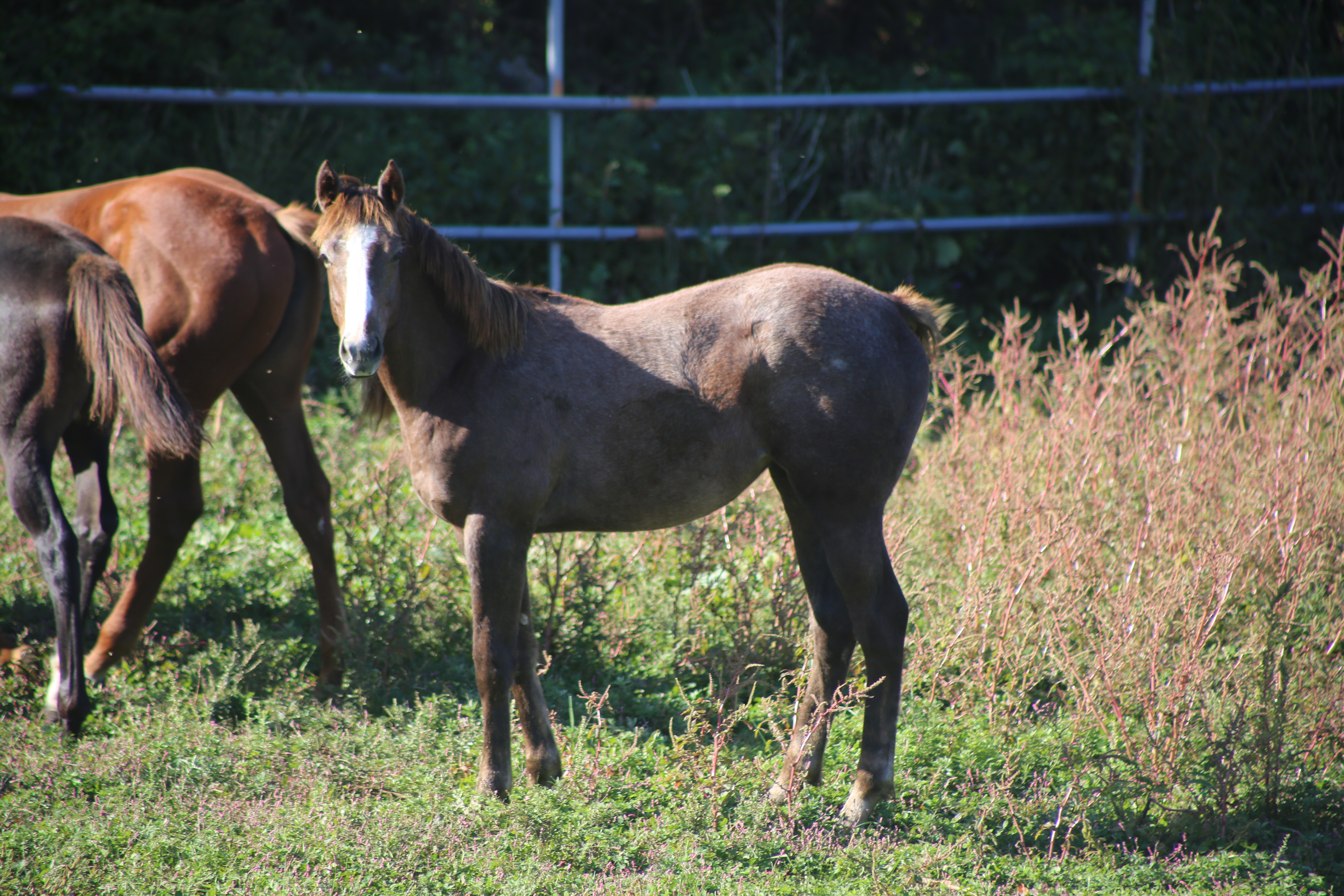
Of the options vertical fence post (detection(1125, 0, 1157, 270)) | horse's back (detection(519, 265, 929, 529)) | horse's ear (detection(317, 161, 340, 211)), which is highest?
vertical fence post (detection(1125, 0, 1157, 270))

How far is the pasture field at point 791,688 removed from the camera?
3.18m

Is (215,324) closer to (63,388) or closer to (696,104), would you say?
(63,388)

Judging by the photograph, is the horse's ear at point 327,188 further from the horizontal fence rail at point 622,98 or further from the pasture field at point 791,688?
the horizontal fence rail at point 622,98

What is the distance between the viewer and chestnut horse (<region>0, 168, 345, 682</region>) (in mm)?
4188

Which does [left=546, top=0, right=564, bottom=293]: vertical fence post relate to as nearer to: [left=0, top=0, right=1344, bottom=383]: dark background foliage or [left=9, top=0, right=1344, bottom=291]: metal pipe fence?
[left=9, top=0, right=1344, bottom=291]: metal pipe fence

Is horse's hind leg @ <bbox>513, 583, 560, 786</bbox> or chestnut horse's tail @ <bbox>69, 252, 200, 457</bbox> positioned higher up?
chestnut horse's tail @ <bbox>69, 252, 200, 457</bbox>

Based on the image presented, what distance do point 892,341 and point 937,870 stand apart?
5.48 ft

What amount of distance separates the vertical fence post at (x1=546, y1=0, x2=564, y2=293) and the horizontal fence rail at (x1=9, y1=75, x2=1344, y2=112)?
12 centimetres

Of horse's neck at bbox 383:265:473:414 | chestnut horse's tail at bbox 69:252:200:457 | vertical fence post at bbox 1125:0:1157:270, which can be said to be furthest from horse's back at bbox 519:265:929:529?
vertical fence post at bbox 1125:0:1157:270

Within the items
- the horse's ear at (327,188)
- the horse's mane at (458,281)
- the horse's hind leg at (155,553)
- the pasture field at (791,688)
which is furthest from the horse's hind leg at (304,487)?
the horse's ear at (327,188)

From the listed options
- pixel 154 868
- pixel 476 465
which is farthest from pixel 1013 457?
pixel 154 868

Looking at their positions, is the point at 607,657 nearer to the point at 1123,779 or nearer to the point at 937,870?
the point at 937,870

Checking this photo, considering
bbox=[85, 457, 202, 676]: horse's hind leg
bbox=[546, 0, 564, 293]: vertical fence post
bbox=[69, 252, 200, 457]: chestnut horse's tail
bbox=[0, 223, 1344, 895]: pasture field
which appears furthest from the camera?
bbox=[546, 0, 564, 293]: vertical fence post

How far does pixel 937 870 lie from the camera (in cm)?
315
